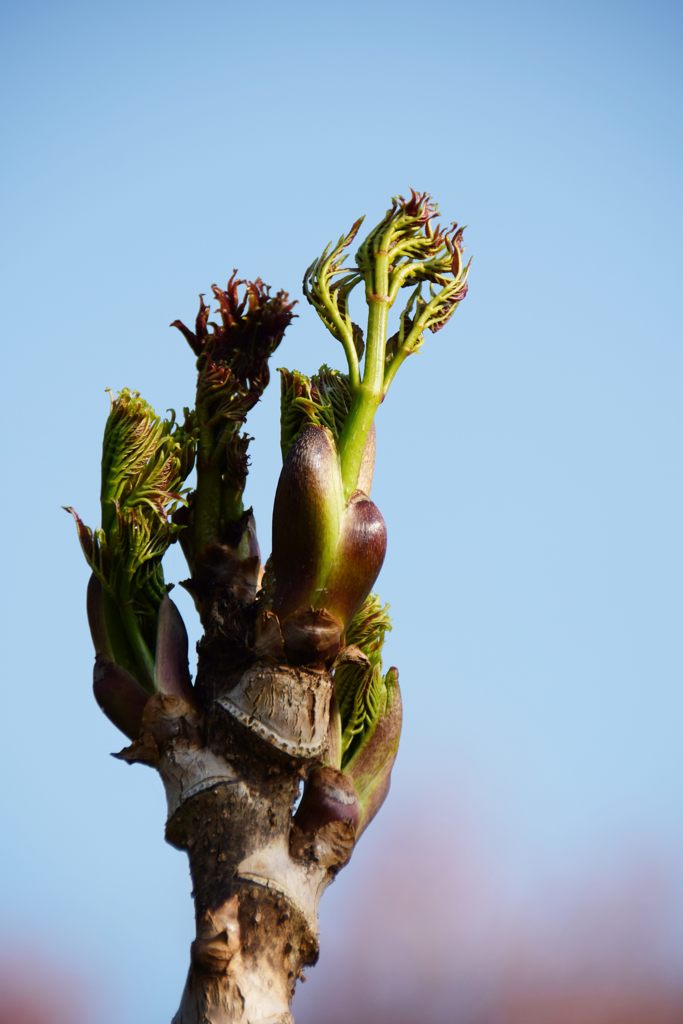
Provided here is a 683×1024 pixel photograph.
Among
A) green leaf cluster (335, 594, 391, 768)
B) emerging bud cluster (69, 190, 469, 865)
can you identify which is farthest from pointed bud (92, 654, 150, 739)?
green leaf cluster (335, 594, 391, 768)

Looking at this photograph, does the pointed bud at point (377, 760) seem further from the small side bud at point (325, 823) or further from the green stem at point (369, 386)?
the green stem at point (369, 386)

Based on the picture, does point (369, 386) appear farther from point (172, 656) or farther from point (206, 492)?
point (172, 656)

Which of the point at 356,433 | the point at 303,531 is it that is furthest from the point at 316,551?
the point at 356,433

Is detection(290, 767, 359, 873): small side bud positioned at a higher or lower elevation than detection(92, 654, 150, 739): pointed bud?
lower

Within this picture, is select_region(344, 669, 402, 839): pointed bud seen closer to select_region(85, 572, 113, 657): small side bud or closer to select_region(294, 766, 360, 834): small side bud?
select_region(294, 766, 360, 834): small side bud

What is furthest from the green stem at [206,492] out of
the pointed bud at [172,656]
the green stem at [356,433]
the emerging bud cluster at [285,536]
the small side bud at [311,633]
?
the small side bud at [311,633]

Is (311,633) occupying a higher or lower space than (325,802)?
higher
